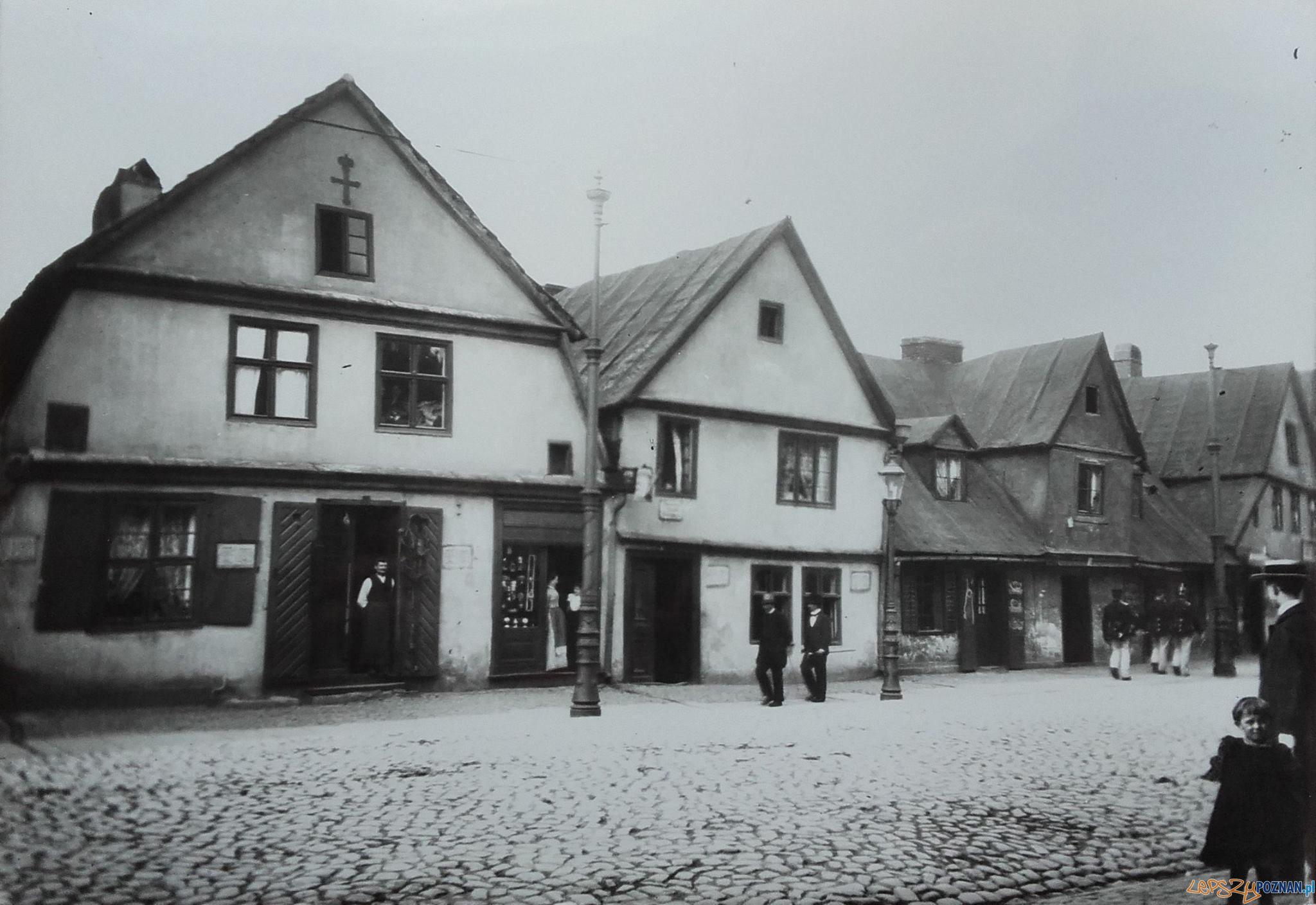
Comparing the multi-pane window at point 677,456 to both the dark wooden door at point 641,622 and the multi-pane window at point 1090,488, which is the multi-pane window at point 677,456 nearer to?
the dark wooden door at point 641,622

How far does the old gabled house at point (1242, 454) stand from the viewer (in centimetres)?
832

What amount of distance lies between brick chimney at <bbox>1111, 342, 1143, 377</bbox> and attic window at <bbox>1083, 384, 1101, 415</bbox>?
22.0ft

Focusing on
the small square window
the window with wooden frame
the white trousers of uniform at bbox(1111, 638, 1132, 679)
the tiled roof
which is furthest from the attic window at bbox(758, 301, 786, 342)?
the white trousers of uniform at bbox(1111, 638, 1132, 679)

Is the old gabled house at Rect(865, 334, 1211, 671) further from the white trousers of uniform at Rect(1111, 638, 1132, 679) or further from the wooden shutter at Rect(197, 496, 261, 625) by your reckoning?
the wooden shutter at Rect(197, 496, 261, 625)

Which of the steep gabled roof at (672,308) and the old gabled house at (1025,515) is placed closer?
the steep gabled roof at (672,308)

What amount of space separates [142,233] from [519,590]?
7.53 metres

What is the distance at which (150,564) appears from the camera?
14648mm

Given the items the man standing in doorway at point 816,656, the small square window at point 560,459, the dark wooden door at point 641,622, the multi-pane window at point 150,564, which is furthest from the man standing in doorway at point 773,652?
the multi-pane window at point 150,564

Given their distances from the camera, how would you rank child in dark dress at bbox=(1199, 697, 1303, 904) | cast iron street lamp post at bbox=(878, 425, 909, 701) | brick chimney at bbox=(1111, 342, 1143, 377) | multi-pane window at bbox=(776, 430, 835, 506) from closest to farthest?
child in dark dress at bbox=(1199, 697, 1303, 904) < cast iron street lamp post at bbox=(878, 425, 909, 701) < multi-pane window at bbox=(776, 430, 835, 506) < brick chimney at bbox=(1111, 342, 1143, 377)


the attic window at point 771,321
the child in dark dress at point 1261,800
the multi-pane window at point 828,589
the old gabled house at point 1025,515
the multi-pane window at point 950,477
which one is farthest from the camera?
the multi-pane window at point 950,477

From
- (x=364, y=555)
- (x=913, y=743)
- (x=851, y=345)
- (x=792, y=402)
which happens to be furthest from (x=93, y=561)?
(x=851, y=345)

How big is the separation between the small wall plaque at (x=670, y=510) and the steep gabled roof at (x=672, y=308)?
202 centimetres

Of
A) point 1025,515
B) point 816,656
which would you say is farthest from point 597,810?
point 1025,515

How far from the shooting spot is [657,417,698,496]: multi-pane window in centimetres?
2058
